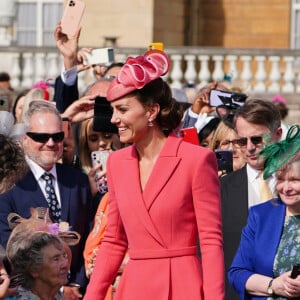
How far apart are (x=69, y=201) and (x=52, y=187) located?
14 centimetres

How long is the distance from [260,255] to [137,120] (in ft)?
3.09

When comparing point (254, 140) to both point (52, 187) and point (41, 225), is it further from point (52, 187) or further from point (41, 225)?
point (41, 225)

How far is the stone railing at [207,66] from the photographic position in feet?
77.0

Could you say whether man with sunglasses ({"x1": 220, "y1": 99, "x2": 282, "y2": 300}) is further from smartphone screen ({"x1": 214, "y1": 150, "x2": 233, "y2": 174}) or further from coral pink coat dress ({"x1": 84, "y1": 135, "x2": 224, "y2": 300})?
coral pink coat dress ({"x1": 84, "y1": 135, "x2": 224, "y2": 300})

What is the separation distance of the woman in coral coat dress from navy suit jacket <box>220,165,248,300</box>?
3.99 feet

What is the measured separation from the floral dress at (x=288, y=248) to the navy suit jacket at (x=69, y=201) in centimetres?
205

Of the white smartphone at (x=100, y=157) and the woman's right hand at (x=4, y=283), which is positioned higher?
the white smartphone at (x=100, y=157)

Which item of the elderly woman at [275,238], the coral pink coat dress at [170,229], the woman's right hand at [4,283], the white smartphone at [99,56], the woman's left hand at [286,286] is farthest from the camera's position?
the white smartphone at [99,56]

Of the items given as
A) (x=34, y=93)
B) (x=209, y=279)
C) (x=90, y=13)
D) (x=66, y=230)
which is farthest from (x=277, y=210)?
(x=90, y=13)

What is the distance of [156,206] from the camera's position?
7.17 metres

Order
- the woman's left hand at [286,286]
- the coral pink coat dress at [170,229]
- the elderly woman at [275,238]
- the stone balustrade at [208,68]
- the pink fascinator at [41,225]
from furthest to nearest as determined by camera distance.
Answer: the stone balustrade at [208,68], the pink fascinator at [41,225], the elderly woman at [275,238], the woman's left hand at [286,286], the coral pink coat dress at [170,229]

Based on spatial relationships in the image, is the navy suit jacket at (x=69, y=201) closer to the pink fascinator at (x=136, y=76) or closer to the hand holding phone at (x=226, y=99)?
the pink fascinator at (x=136, y=76)

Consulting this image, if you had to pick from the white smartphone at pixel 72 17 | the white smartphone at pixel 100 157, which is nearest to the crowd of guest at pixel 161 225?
the white smartphone at pixel 100 157

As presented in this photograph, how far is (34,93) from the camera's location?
12.0 m
